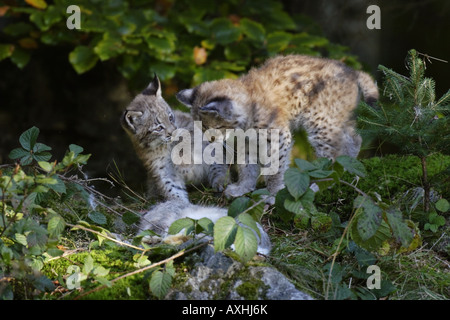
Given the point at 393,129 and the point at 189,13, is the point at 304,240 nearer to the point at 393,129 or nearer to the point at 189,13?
the point at 393,129

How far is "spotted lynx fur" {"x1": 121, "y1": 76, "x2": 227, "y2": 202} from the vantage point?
478 centimetres

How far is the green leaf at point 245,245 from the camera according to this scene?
254cm

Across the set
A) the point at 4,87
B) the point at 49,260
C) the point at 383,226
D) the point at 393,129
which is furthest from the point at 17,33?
the point at 383,226

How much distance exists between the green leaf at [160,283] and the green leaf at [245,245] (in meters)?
0.37

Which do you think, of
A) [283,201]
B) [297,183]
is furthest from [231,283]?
[297,183]

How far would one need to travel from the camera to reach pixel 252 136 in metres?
4.81

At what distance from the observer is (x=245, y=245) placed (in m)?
2.54

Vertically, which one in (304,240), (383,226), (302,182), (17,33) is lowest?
(304,240)
